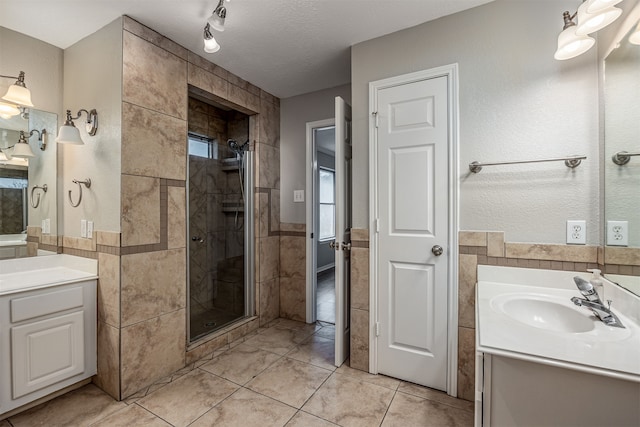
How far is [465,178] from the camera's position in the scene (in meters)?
1.77

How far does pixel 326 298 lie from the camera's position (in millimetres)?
4039

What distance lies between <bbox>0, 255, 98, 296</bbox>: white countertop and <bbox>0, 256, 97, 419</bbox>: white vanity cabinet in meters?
0.02

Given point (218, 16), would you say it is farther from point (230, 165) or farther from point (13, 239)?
point (13, 239)

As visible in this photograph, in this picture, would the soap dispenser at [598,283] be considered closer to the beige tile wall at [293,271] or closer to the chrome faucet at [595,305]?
the chrome faucet at [595,305]

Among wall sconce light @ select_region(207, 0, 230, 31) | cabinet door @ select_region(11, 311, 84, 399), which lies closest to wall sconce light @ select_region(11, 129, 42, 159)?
cabinet door @ select_region(11, 311, 84, 399)


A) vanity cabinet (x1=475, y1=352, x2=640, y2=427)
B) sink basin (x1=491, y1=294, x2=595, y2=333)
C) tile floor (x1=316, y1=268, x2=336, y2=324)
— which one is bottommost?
tile floor (x1=316, y1=268, x2=336, y2=324)

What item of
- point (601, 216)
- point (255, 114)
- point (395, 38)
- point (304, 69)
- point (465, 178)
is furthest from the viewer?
point (255, 114)

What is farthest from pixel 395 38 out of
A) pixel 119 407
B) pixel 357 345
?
pixel 119 407

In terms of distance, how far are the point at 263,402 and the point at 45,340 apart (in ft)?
4.49

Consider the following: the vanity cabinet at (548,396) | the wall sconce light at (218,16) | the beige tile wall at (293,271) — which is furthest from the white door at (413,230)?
the beige tile wall at (293,271)

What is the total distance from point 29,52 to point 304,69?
2000 millimetres

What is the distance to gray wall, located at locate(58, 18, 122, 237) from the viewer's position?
184 cm

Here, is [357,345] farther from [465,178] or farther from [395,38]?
[395,38]

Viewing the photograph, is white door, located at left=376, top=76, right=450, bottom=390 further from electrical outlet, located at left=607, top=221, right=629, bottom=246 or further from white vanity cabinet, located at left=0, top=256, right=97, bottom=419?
white vanity cabinet, located at left=0, top=256, right=97, bottom=419
